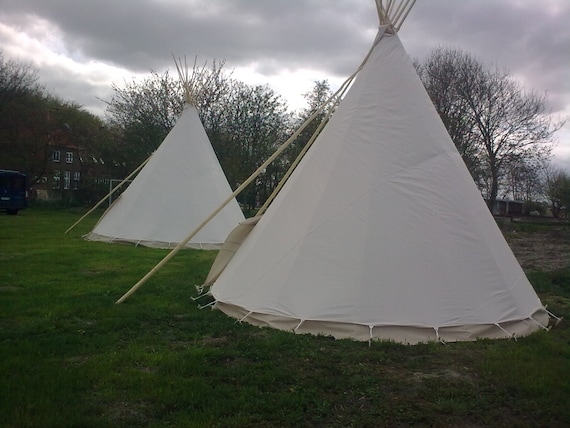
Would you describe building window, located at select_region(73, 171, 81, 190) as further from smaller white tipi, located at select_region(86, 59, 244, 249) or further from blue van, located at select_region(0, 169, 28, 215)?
smaller white tipi, located at select_region(86, 59, 244, 249)

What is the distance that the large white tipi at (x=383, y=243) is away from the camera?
5.30m

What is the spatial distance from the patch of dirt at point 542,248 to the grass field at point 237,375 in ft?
21.7

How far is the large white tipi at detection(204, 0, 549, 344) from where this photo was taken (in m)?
5.30

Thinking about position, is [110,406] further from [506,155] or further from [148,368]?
[506,155]

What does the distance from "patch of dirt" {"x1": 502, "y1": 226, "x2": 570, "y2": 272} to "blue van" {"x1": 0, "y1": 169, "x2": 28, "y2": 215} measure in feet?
74.3

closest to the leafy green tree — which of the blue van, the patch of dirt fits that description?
the blue van

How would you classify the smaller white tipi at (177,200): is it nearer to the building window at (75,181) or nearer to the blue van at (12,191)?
the blue van at (12,191)

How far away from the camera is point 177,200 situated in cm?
1426

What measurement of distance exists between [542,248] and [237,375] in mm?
14543

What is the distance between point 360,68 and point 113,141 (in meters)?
26.5

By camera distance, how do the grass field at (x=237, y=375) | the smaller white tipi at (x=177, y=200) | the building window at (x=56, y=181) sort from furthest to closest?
the building window at (x=56, y=181)
the smaller white tipi at (x=177, y=200)
the grass field at (x=237, y=375)

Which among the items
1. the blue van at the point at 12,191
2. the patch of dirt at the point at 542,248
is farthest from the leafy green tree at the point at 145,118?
the patch of dirt at the point at 542,248

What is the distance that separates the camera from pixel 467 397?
3893mm

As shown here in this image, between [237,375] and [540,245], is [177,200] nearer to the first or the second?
[237,375]
